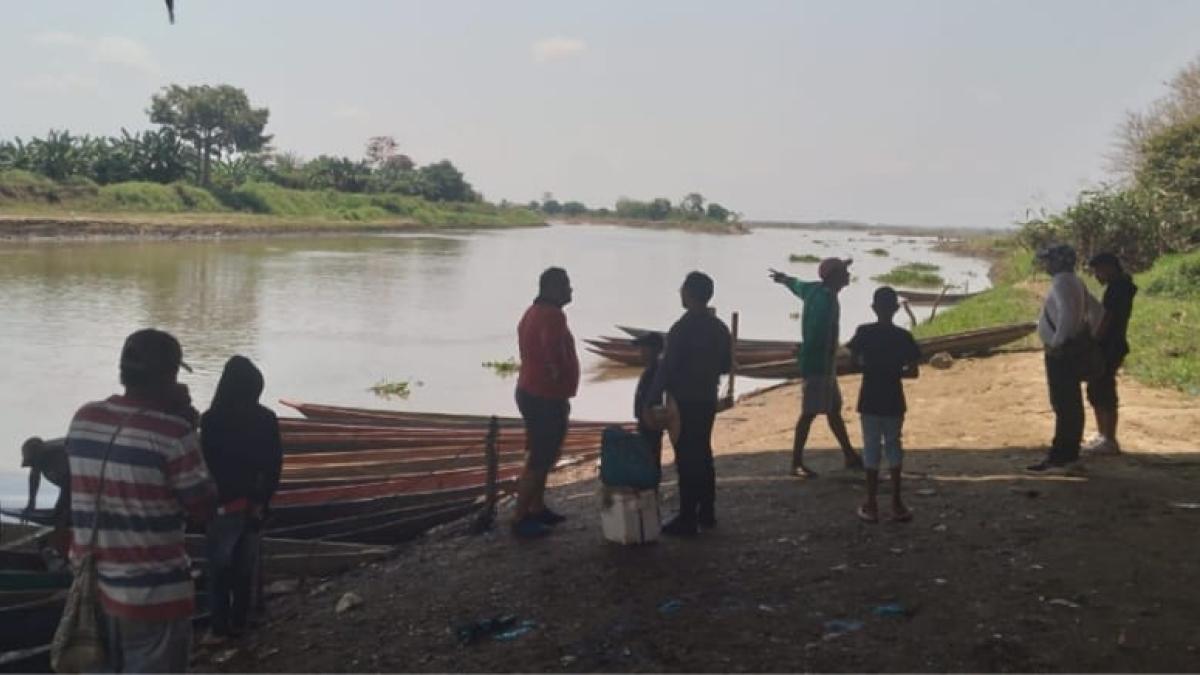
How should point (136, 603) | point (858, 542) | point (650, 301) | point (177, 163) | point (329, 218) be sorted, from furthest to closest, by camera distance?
1. point (329, 218)
2. point (177, 163)
3. point (650, 301)
4. point (858, 542)
5. point (136, 603)

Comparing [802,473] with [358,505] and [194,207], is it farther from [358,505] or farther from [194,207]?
[194,207]

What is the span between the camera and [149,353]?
8.87ft

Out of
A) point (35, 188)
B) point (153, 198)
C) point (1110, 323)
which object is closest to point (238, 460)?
point (1110, 323)

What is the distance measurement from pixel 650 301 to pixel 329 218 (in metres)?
39.0

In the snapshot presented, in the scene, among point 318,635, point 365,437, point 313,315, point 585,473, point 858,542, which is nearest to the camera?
point 318,635

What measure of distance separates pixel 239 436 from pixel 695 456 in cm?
224

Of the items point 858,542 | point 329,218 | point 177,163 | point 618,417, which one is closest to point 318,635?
point 858,542

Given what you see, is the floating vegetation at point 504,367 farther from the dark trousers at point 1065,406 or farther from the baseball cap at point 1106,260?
the baseball cap at point 1106,260

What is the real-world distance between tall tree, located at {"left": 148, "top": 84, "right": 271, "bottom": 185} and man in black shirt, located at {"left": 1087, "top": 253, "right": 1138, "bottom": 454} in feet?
187

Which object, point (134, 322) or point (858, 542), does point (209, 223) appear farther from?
point (858, 542)

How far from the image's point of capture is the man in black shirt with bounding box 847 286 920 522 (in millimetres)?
4848

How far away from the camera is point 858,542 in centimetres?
477

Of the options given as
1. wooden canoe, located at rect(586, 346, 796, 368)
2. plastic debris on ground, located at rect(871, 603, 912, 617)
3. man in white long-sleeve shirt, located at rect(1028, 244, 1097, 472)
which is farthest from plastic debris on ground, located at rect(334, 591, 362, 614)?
wooden canoe, located at rect(586, 346, 796, 368)

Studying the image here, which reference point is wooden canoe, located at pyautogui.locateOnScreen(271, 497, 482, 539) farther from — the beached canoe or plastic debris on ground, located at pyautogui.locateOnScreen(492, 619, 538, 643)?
plastic debris on ground, located at pyautogui.locateOnScreen(492, 619, 538, 643)
